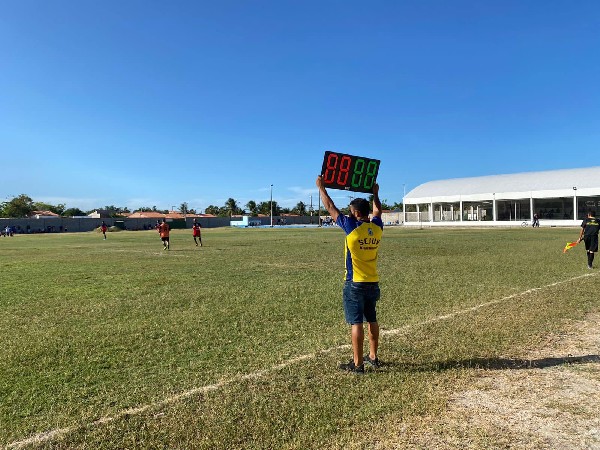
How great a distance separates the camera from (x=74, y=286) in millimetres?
12562

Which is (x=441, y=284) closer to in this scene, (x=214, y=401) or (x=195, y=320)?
(x=195, y=320)

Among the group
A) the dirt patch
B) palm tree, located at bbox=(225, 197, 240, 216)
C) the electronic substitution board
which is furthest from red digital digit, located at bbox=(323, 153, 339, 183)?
palm tree, located at bbox=(225, 197, 240, 216)

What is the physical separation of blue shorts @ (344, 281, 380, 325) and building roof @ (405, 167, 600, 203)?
62089 mm

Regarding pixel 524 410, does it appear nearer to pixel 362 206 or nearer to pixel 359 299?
pixel 359 299

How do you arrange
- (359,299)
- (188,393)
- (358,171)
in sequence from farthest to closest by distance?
(358,171) → (359,299) → (188,393)

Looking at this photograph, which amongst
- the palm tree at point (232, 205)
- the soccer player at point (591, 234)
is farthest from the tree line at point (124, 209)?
the soccer player at point (591, 234)

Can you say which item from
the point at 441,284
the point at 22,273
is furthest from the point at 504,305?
the point at 22,273

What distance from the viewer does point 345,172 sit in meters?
6.34

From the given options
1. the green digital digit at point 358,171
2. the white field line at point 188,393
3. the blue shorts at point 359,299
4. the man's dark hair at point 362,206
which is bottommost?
the white field line at point 188,393

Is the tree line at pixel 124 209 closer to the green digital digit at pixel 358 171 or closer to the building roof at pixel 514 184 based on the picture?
the building roof at pixel 514 184

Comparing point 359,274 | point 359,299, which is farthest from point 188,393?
Result: point 359,274

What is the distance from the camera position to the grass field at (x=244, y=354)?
396 centimetres

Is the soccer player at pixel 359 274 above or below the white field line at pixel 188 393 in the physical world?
above

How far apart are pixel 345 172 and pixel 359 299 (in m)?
1.86
